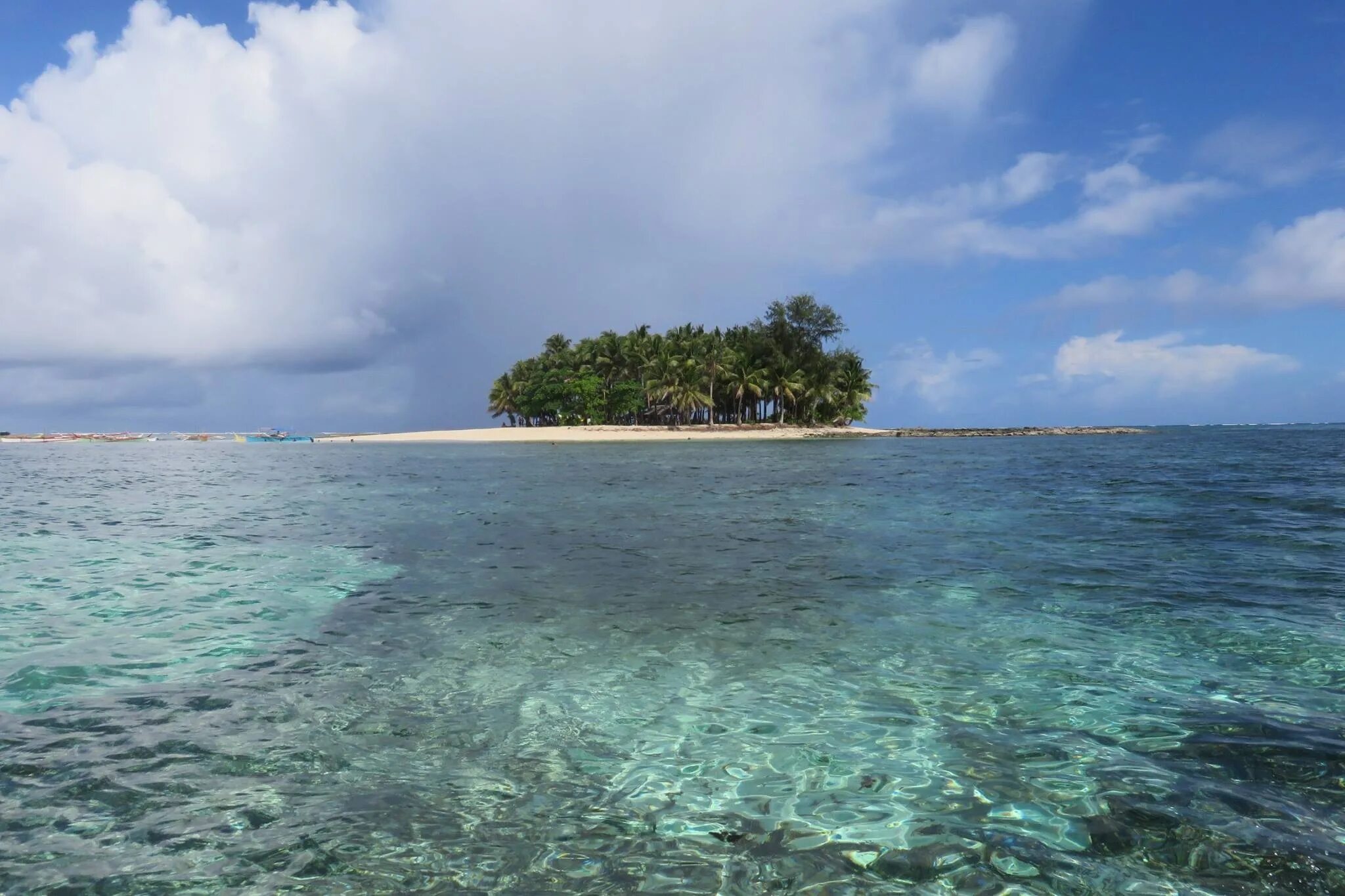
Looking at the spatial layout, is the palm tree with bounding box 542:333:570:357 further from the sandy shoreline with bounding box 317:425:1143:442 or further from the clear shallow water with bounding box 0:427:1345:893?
the clear shallow water with bounding box 0:427:1345:893

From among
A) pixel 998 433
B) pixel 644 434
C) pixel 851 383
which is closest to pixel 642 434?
pixel 644 434

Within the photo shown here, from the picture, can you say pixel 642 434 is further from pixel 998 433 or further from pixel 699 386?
pixel 998 433

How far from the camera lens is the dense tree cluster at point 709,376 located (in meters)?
102

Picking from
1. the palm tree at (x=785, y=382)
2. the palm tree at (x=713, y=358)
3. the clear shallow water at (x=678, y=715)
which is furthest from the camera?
the palm tree at (x=785, y=382)

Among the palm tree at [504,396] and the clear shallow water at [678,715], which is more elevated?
the palm tree at [504,396]

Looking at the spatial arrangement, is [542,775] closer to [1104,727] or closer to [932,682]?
[932,682]

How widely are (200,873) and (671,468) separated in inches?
1545

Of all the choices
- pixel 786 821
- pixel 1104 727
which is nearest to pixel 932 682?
pixel 1104 727

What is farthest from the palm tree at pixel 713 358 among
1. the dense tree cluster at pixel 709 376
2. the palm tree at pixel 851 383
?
the palm tree at pixel 851 383

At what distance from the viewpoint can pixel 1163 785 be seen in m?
5.12

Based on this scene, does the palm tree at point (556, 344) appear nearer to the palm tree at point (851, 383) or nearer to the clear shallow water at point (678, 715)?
the palm tree at point (851, 383)

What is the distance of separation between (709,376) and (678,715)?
319ft

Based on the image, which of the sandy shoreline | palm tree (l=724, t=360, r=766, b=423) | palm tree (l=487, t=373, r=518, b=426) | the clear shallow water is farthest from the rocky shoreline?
the clear shallow water

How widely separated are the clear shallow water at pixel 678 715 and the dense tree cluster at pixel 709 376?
85624 mm
